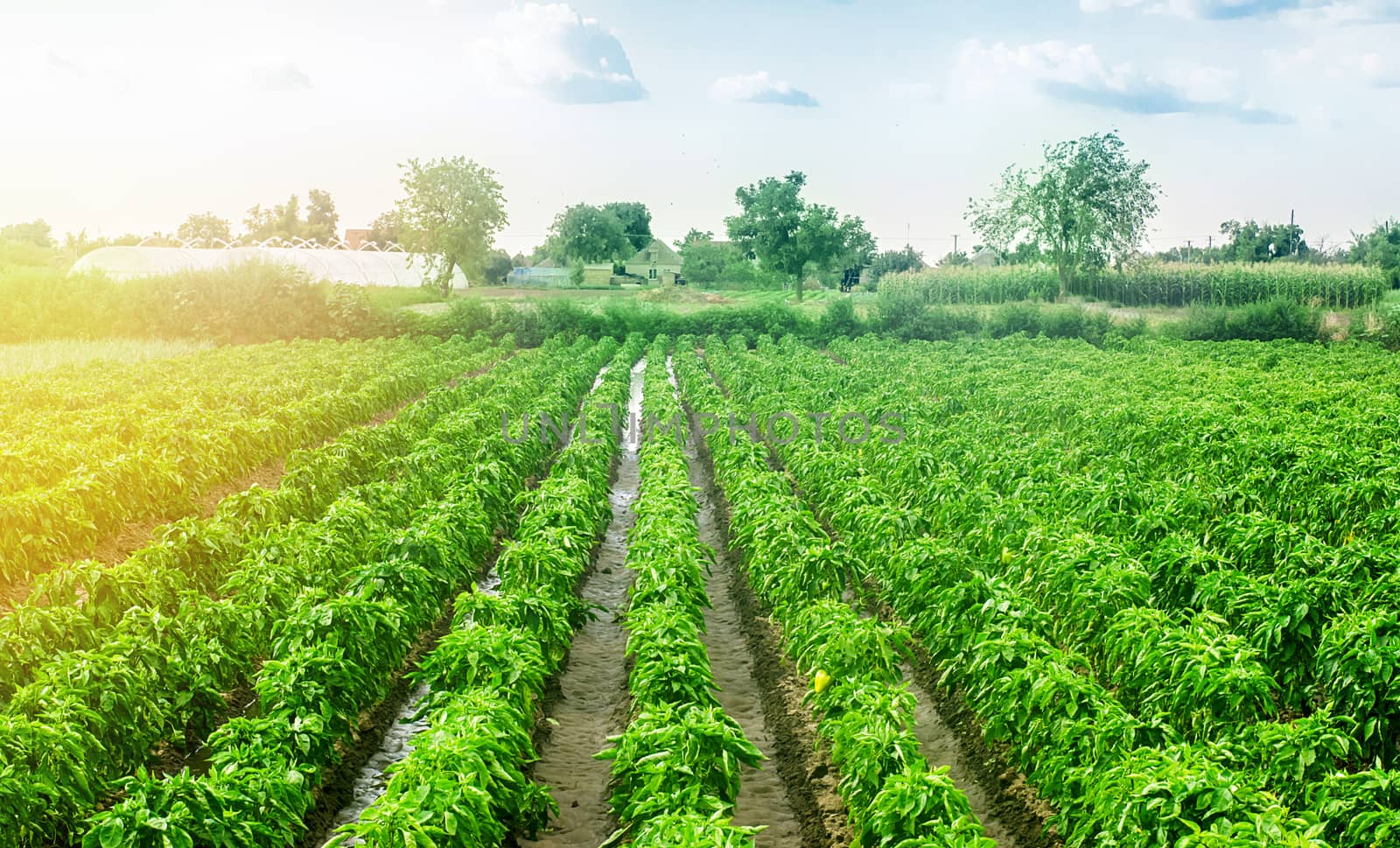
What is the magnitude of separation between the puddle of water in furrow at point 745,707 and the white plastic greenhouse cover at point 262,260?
3973 centimetres

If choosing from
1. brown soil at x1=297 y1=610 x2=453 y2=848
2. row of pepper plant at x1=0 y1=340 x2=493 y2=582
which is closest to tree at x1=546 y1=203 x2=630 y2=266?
row of pepper plant at x1=0 y1=340 x2=493 y2=582

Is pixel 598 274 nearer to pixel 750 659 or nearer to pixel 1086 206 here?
pixel 1086 206

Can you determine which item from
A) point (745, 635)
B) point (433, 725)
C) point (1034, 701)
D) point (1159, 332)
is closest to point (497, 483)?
point (745, 635)

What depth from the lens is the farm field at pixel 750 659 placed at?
5.80m

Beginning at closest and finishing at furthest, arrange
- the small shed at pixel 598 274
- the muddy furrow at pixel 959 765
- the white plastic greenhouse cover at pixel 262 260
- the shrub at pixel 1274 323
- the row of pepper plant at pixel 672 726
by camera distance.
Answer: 1. the row of pepper plant at pixel 672 726
2. the muddy furrow at pixel 959 765
3. the shrub at pixel 1274 323
4. the white plastic greenhouse cover at pixel 262 260
5. the small shed at pixel 598 274

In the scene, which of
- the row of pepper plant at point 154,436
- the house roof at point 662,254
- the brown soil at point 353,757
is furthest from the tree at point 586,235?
the brown soil at point 353,757

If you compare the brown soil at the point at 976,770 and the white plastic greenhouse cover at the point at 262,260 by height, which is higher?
the white plastic greenhouse cover at the point at 262,260

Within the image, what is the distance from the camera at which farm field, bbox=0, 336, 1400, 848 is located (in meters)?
5.80

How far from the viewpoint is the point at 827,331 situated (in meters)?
45.4

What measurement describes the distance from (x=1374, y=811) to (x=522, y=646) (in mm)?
5297

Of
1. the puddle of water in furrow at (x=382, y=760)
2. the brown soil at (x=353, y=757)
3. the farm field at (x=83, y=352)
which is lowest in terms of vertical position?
the puddle of water in furrow at (x=382, y=760)

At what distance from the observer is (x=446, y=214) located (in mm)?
63812

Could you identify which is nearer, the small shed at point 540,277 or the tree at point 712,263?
the tree at point 712,263

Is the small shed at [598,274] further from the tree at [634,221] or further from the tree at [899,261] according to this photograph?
the tree at [899,261]
